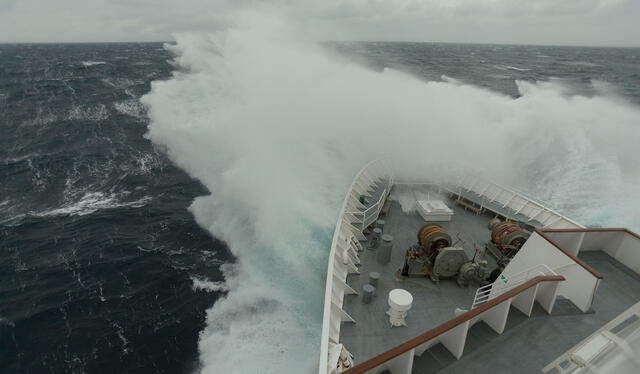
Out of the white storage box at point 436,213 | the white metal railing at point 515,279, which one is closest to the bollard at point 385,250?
the white metal railing at point 515,279

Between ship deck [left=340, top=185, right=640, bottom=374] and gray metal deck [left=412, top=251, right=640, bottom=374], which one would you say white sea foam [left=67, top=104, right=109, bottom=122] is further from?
gray metal deck [left=412, top=251, right=640, bottom=374]

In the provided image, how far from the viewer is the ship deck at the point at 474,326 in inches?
258

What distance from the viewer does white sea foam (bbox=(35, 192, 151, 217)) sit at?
23.2 metres

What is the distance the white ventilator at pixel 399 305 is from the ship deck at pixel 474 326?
0.23 meters

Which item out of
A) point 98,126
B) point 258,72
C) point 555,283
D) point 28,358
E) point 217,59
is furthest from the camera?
point 217,59

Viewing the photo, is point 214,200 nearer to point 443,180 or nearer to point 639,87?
point 443,180

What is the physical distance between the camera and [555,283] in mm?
7484

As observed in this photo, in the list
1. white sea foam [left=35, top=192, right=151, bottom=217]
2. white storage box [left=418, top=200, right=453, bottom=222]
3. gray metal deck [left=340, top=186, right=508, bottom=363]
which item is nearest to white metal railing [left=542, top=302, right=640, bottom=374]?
gray metal deck [left=340, top=186, right=508, bottom=363]

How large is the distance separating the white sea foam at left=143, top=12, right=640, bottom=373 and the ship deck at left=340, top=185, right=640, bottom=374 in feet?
11.7

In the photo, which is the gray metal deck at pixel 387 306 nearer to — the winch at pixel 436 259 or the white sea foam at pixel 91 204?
the winch at pixel 436 259

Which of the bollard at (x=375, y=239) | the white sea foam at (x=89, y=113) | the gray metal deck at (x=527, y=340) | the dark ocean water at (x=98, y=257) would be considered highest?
the gray metal deck at (x=527, y=340)

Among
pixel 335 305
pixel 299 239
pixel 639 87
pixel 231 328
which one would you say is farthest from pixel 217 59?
pixel 639 87

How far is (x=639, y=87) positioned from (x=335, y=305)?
86.6 m

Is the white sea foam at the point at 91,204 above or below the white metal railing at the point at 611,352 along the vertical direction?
below
